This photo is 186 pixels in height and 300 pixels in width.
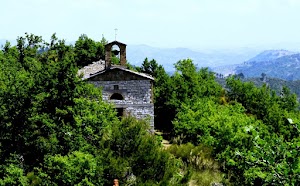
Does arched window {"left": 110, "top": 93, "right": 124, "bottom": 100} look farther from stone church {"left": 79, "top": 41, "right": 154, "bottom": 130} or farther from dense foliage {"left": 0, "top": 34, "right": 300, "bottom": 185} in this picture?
dense foliage {"left": 0, "top": 34, "right": 300, "bottom": 185}

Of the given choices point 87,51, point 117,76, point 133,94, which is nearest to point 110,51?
point 117,76

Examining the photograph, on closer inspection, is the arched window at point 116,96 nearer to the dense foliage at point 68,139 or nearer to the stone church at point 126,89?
Result: the stone church at point 126,89

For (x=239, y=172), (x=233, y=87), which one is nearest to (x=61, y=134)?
(x=239, y=172)

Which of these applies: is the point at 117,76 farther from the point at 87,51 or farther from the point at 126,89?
the point at 87,51

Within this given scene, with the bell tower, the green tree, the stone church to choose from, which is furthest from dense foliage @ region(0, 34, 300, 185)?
the green tree

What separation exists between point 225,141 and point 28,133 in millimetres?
11175

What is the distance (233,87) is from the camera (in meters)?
58.3

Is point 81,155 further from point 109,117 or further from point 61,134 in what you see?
point 109,117

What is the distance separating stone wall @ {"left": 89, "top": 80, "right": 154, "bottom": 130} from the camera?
32.2m

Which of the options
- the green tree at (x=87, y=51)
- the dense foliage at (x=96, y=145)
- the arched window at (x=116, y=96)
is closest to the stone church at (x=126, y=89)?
the arched window at (x=116, y=96)

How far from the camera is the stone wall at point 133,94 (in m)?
32.2

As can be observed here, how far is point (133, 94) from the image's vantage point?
32375 mm

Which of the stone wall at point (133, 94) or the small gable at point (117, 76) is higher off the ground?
the small gable at point (117, 76)

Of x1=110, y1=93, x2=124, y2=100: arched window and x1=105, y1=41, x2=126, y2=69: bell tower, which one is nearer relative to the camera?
x1=110, y1=93, x2=124, y2=100: arched window
